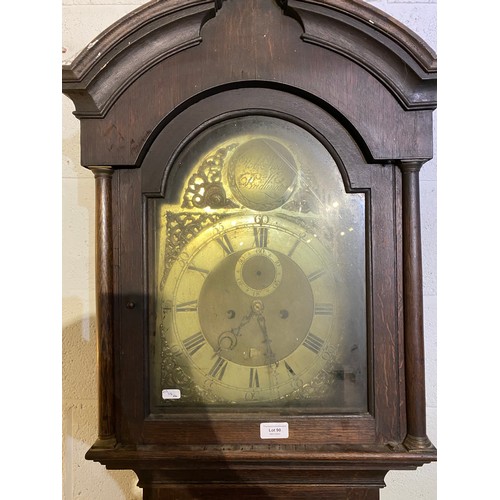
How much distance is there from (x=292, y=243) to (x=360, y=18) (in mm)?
363

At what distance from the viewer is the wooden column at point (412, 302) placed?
767 millimetres

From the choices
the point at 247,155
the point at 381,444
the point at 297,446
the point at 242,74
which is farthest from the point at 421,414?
the point at 242,74

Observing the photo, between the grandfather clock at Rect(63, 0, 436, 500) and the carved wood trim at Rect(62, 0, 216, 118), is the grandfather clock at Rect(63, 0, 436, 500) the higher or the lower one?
the lower one

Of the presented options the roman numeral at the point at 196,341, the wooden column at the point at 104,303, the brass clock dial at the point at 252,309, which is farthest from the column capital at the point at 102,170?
the roman numeral at the point at 196,341

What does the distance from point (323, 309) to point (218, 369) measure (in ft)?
0.66

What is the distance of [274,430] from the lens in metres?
0.78

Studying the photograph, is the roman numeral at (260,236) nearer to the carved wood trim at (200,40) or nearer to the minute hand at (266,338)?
the minute hand at (266,338)

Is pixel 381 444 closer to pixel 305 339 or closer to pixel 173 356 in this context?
pixel 305 339

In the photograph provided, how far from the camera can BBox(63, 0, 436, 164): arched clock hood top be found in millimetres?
755

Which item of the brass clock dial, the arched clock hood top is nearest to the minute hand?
the brass clock dial

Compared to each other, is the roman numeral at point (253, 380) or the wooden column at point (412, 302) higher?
the wooden column at point (412, 302)

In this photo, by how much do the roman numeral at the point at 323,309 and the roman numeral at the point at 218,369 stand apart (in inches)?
6.9

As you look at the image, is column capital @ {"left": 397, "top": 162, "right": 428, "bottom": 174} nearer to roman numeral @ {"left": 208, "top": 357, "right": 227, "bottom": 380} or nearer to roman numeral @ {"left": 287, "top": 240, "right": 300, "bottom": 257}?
roman numeral @ {"left": 287, "top": 240, "right": 300, "bottom": 257}

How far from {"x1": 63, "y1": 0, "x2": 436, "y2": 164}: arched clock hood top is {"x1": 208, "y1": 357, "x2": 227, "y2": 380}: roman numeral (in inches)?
14.1
